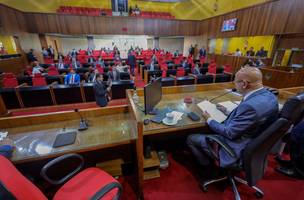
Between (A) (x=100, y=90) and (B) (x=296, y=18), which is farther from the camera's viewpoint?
(B) (x=296, y=18)

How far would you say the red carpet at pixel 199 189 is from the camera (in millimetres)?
1704

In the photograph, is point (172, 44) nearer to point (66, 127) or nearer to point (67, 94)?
point (67, 94)

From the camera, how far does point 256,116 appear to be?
1.19 m

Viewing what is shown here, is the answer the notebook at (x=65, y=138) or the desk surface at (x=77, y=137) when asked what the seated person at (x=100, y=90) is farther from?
the notebook at (x=65, y=138)

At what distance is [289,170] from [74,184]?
264 centimetres

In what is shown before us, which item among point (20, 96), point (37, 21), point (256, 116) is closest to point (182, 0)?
point (37, 21)

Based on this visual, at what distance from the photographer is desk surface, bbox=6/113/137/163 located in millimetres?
1358

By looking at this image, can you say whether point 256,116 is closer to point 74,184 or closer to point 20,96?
point 74,184

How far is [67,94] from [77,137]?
10.3 feet

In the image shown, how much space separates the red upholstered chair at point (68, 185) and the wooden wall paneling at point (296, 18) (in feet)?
29.6

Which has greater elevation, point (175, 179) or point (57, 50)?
point (57, 50)

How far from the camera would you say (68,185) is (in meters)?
1.24

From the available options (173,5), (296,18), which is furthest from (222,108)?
(173,5)

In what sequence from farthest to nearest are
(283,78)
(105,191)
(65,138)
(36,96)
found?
(283,78) → (36,96) → (65,138) → (105,191)
